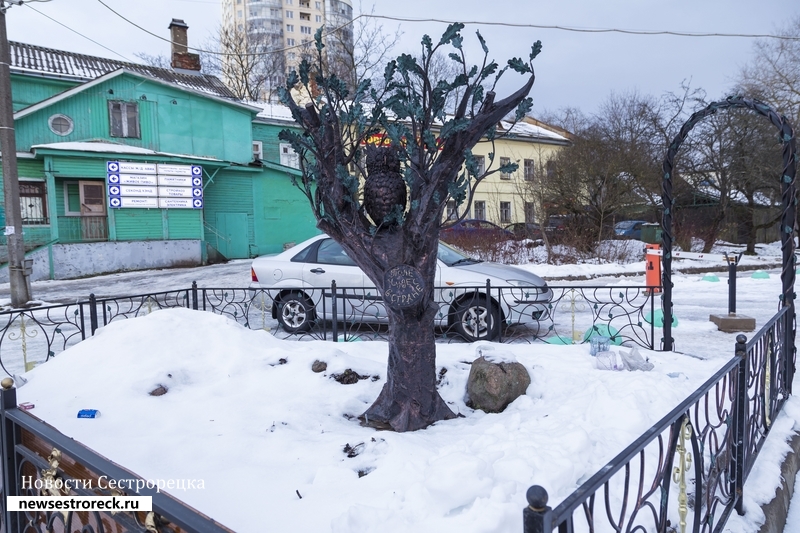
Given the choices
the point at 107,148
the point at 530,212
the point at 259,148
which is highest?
the point at 259,148

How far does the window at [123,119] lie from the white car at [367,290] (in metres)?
15.7

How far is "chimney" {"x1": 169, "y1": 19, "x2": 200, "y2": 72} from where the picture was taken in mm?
25812

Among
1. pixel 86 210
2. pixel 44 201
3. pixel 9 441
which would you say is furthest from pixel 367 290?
pixel 44 201

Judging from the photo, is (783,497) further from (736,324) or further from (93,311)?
(93,311)

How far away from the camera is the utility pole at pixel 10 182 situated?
36.6 feet

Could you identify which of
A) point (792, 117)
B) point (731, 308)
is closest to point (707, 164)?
point (792, 117)

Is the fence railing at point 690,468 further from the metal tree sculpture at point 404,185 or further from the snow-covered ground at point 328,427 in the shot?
the metal tree sculpture at point 404,185

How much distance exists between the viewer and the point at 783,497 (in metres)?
2.99

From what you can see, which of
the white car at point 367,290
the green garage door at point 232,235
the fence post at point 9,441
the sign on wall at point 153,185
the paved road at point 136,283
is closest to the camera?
the fence post at point 9,441

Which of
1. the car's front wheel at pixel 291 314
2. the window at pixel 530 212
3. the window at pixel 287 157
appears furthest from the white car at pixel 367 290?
the window at pixel 287 157

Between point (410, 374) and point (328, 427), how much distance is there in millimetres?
660

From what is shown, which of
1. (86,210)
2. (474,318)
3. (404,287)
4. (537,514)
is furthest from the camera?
(86,210)

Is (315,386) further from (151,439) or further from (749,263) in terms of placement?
(749,263)

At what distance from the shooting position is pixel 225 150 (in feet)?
75.5
